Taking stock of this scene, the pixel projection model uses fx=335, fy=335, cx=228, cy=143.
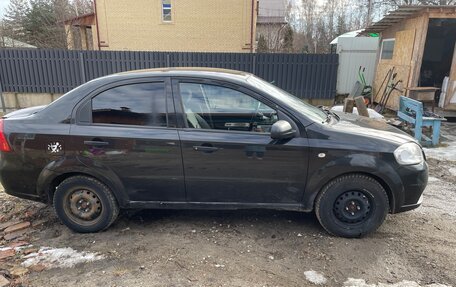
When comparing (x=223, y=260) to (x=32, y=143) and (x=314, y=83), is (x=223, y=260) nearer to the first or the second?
(x=32, y=143)

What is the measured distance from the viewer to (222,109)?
11.1 ft

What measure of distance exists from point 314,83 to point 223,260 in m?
10.2

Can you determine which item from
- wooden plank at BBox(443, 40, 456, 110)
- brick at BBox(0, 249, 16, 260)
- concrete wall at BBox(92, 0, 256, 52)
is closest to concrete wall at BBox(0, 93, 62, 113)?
concrete wall at BBox(92, 0, 256, 52)

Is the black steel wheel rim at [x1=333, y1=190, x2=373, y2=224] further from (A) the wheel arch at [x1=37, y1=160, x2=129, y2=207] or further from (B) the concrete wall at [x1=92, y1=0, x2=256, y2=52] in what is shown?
(B) the concrete wall at [x1=92, y1=0, x2=256, y2=52]

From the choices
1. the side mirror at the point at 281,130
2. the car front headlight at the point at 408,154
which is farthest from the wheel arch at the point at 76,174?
the car front headlight at the point at 408,154

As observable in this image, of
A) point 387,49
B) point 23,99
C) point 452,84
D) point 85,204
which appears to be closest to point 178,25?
point 23,99

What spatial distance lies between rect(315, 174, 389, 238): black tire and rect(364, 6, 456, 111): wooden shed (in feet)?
22.3

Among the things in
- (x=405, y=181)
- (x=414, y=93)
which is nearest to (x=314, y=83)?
(x=414, y=93)

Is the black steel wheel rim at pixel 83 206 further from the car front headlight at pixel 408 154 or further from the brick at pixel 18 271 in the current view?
the car front headlight at pixel 408 154

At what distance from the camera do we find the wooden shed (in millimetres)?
8734

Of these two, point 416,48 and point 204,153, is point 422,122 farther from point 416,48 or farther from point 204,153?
point 204,153

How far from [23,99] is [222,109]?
11983 millimetres

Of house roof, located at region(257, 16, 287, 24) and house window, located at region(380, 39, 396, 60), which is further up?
house roof, located at region(257, 16, 287, 24)

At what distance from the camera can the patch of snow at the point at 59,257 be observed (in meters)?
3.04
